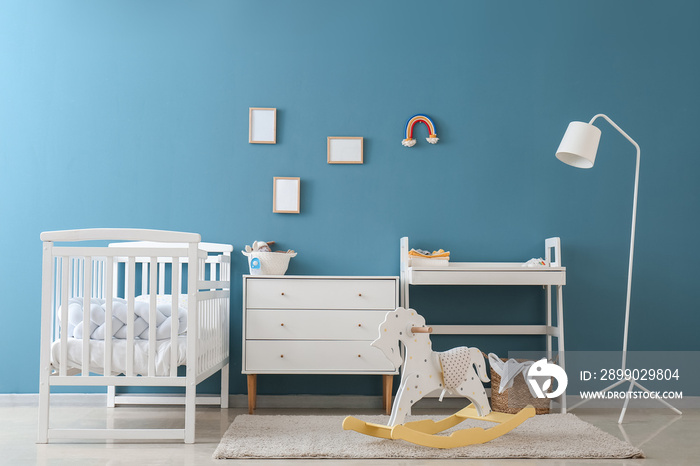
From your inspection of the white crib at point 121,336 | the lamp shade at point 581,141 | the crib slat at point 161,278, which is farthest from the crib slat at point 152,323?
the lamp shade at point 581,141

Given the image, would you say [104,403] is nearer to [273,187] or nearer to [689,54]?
[273,187]

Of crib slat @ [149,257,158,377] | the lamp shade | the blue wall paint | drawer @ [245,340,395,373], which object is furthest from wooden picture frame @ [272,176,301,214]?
the lamp shade

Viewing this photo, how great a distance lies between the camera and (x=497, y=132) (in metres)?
3.52

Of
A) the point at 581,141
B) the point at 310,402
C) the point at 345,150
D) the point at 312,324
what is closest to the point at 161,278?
the point at 312,324

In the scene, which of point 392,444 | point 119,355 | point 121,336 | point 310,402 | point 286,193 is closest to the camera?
point 392,444

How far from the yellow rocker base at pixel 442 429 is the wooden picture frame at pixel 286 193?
4.70 feet

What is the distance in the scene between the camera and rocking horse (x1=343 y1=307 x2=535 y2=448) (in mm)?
2322

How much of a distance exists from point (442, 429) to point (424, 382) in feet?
0.81

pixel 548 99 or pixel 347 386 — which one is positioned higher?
pixel 548 99

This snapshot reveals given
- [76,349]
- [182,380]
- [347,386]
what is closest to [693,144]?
[347,386]

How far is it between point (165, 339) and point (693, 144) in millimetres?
2969

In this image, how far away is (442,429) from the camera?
250cm

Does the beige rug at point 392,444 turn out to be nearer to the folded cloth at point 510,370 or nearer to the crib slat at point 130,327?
the folded cloth at point 510,370

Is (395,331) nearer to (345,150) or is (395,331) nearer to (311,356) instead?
(311,356)
